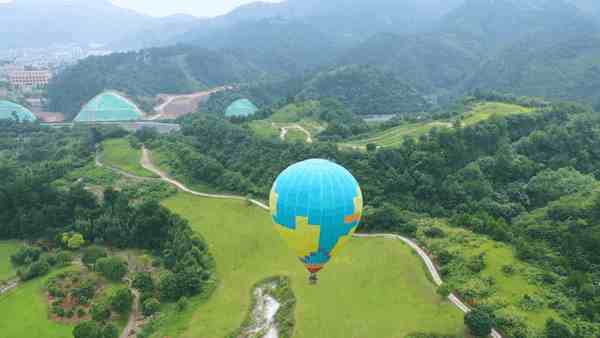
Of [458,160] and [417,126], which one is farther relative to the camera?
[417,126]

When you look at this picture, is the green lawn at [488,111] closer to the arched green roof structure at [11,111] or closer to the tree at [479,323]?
the tree at [479,323]

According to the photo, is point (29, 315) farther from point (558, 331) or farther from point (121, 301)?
point (558, 331)

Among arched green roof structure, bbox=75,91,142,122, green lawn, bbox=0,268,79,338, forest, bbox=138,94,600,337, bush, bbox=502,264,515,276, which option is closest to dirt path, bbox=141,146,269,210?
forest, bbox=138,94,600,337

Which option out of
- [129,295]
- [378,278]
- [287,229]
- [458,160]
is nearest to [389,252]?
[378,278]

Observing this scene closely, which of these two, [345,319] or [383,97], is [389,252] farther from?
[383,97]

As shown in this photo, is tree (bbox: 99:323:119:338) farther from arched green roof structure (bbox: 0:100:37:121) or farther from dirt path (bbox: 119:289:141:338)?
arched green roof structure (bbox: 0:100:37:121)

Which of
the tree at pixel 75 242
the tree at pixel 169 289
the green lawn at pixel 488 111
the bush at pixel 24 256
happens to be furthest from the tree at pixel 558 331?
the green lawn at pixel 488 111
